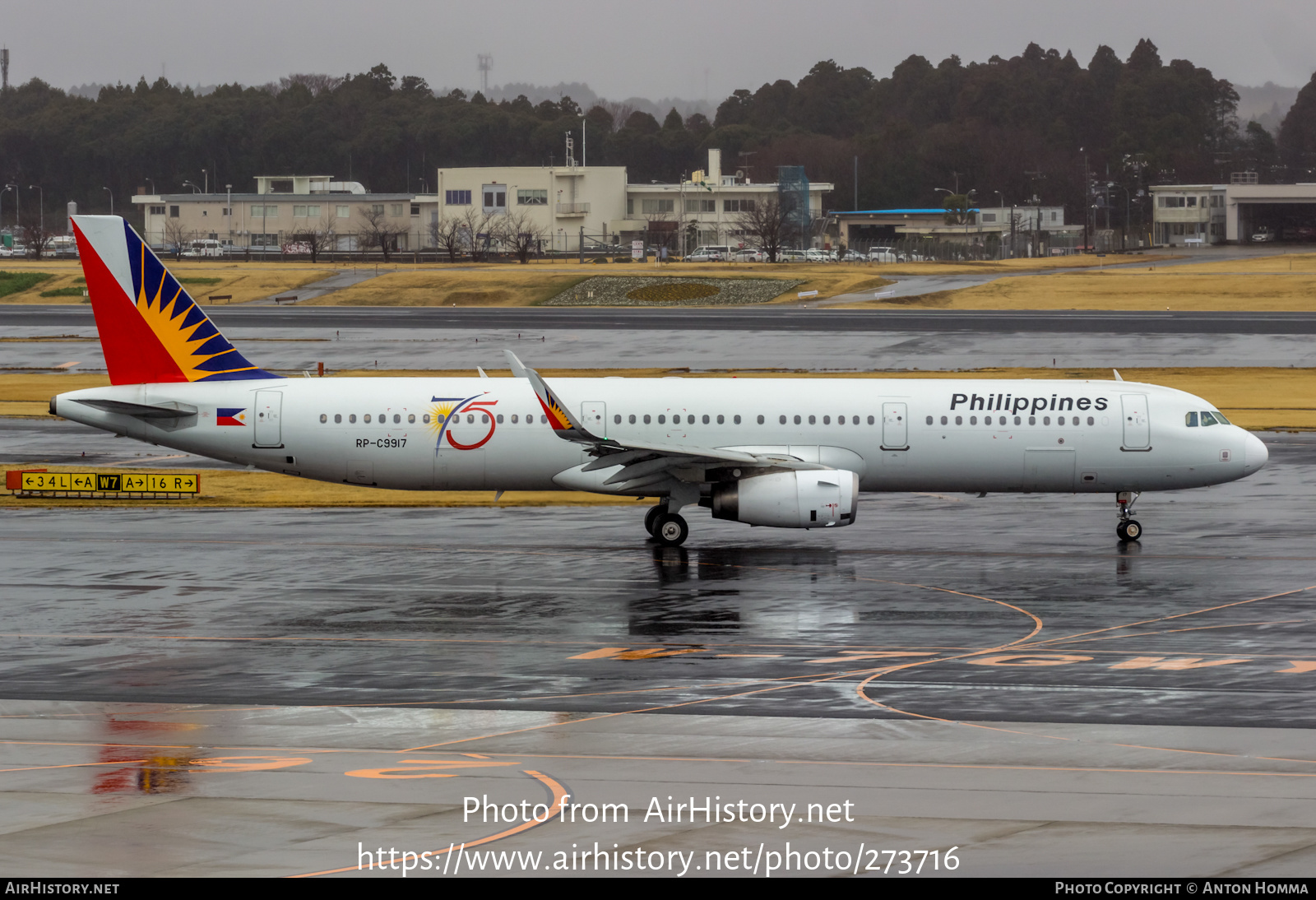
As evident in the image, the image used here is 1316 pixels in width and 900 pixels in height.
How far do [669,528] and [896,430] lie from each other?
6203 millimetres

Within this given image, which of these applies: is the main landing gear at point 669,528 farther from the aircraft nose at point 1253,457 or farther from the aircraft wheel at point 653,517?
the aircraft nose at point 1253,457

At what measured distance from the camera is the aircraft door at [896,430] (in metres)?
38.2

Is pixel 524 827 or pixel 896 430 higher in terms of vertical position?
pixel 896 430

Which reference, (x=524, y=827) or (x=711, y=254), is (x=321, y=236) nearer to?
(x=711, y=254)

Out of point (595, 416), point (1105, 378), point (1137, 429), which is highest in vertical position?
point (595, 416)

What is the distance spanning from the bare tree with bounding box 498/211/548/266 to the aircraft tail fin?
140m

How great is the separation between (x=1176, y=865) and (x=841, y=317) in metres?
89.8

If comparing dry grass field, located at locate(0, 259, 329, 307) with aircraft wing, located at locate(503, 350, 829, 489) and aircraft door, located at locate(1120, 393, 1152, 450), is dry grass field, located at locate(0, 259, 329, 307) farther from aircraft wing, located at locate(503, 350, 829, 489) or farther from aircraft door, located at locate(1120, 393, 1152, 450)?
aircraft door, located at locate(1120, 393, 1152, 450)

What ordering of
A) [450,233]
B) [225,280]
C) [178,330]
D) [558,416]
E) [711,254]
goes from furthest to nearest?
[450,233] < [711,254] < [225,280] < [178,330] < [558,416]

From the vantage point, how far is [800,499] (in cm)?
3534

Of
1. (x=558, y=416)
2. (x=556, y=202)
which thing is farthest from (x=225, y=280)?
(x=558, y=416)

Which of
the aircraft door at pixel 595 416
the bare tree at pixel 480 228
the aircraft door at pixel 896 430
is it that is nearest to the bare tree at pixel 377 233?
the bare tree at pixel 480 228

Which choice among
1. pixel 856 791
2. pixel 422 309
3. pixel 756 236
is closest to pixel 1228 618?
pixel 856 791
